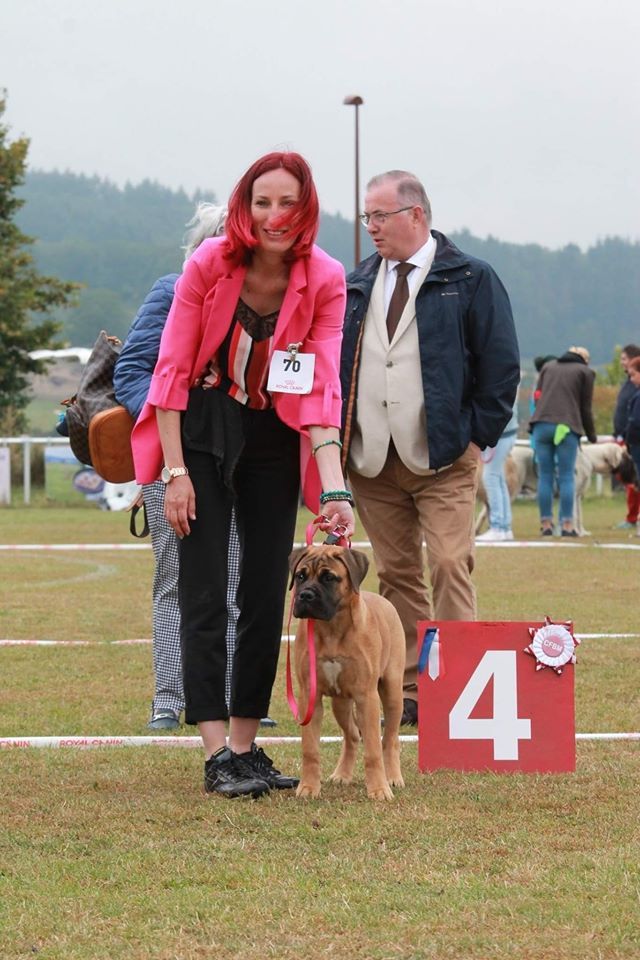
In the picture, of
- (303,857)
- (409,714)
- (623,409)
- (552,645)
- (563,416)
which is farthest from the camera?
(623,409)

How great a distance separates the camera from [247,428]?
4.62 metres

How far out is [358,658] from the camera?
4656 mm

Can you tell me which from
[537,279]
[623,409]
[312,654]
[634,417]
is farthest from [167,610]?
[537,279]

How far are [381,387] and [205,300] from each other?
5.55ft

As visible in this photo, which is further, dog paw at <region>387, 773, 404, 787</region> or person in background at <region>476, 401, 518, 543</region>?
person in background at <region>476, 401, 518, 543</region>

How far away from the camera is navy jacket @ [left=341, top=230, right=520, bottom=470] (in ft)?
19.5

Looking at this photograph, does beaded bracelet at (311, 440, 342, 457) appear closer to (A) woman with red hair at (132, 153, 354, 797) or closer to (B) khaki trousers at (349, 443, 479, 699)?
(A) woman with red hair at (132, 153, 354, 797)

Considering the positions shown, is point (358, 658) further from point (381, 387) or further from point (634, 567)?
point (634, 567)

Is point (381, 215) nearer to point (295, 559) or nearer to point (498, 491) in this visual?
point (295, 559)

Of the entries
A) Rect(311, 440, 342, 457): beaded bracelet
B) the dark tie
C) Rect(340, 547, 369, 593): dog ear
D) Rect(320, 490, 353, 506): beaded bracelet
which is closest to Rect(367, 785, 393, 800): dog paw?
Rect(340, 547, 369, 593): dog ear

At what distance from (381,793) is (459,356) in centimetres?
203

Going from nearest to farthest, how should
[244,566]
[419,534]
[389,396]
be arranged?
[244,566] < [389,396] < [419,534]

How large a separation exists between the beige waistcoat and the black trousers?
4.25 ft

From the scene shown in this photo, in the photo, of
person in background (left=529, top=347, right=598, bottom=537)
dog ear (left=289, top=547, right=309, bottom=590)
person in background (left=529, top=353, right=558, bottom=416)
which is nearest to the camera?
dog ear (left=289, top=547, right=309, bottom=590)
